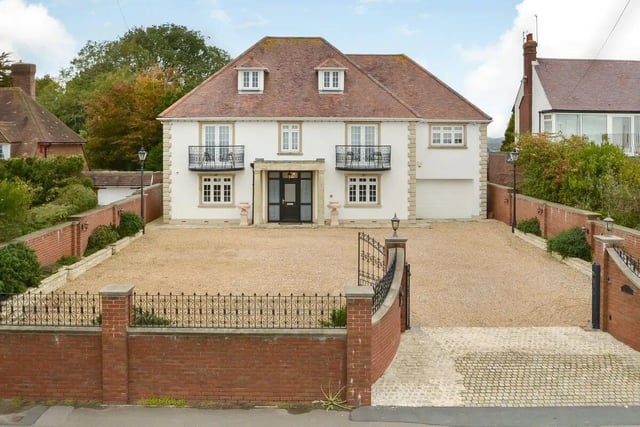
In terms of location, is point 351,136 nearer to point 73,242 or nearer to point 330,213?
point 330,213

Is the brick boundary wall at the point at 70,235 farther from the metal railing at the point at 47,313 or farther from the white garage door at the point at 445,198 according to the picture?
the white garage door at the point at 445,198

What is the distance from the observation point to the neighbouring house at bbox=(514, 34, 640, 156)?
3822cm

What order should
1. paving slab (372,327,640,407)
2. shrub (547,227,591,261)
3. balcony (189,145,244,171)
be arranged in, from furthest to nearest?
1. balcony (189,145,244,171)
2. shrub (547,227,591,261)
3. paving slab (372,327,640,407)

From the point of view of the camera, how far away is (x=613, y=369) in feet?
45.4

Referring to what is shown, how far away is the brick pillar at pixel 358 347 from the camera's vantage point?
12.3 metres

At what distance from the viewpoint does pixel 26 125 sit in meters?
39.9

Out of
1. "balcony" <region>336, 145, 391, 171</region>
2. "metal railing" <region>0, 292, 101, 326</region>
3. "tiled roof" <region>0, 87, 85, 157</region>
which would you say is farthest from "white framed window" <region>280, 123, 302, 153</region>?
"metal railing" <region>0, 292, 101, 326</region>

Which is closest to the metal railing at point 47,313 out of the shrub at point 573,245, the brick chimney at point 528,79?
the shrub at point 573,245

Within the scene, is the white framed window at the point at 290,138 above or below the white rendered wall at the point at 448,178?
above

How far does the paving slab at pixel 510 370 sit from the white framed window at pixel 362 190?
18471mm

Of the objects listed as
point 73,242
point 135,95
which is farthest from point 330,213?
point 135,95

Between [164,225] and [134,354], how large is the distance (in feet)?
70.7

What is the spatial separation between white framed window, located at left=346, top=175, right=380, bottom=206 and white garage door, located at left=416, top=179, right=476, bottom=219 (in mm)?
3214

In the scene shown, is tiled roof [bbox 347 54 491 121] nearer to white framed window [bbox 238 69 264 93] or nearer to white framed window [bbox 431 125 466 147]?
white framed window [bbox 431 125 466 147]
